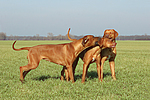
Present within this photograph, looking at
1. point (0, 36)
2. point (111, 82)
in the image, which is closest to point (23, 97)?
point (111, 82)

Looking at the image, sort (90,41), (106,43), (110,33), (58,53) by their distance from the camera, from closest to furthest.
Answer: (90,41), (106,43), (58,53), (110,33)

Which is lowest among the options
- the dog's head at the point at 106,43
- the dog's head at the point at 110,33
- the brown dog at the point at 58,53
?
the brown dog at the point at 58,53

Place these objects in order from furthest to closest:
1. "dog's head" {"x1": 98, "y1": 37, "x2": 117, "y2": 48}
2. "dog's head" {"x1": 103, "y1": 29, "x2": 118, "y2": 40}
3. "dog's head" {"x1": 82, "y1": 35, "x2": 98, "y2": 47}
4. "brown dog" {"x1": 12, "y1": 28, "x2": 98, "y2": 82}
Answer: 1. "dog's head" {"x1": 103, "y1": 29, "x2": 118, "y2": 40}
2. "brown dog" {"x1": 12, "y1": 28, "x2": 98, "y2": 82}
3. "dog's head" {"x1": 98, "y1": 37, "x2": 117, "y2": 48}
4. "dog's head" {"x1": 82, "y1": 35, "x2": 98, "y2": 47}

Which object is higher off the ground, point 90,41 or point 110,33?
point 110,33

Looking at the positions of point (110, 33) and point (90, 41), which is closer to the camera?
point (90, 41)

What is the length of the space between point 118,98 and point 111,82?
1797 mm

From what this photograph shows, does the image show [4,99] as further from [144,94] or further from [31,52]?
[144,94]

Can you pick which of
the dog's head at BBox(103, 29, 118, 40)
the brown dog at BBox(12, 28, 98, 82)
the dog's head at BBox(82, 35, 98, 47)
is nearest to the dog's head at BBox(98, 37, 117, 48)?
the dog's head at BBox(82, 35, 98, 47)

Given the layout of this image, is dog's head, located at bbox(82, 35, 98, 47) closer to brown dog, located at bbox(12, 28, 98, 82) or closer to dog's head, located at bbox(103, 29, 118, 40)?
brown dog, located at bbox(12, 28, 98, 82)

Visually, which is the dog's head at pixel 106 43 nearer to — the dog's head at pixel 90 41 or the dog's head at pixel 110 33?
the dog's head at pixel 90 41

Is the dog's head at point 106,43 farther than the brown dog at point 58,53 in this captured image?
No

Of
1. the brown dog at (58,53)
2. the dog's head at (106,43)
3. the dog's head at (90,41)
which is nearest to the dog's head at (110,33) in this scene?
the dog's head at (106,43)

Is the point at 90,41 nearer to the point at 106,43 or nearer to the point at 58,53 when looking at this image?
the point at 106,43

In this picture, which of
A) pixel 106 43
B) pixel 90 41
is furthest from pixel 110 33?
pixel 90 41
